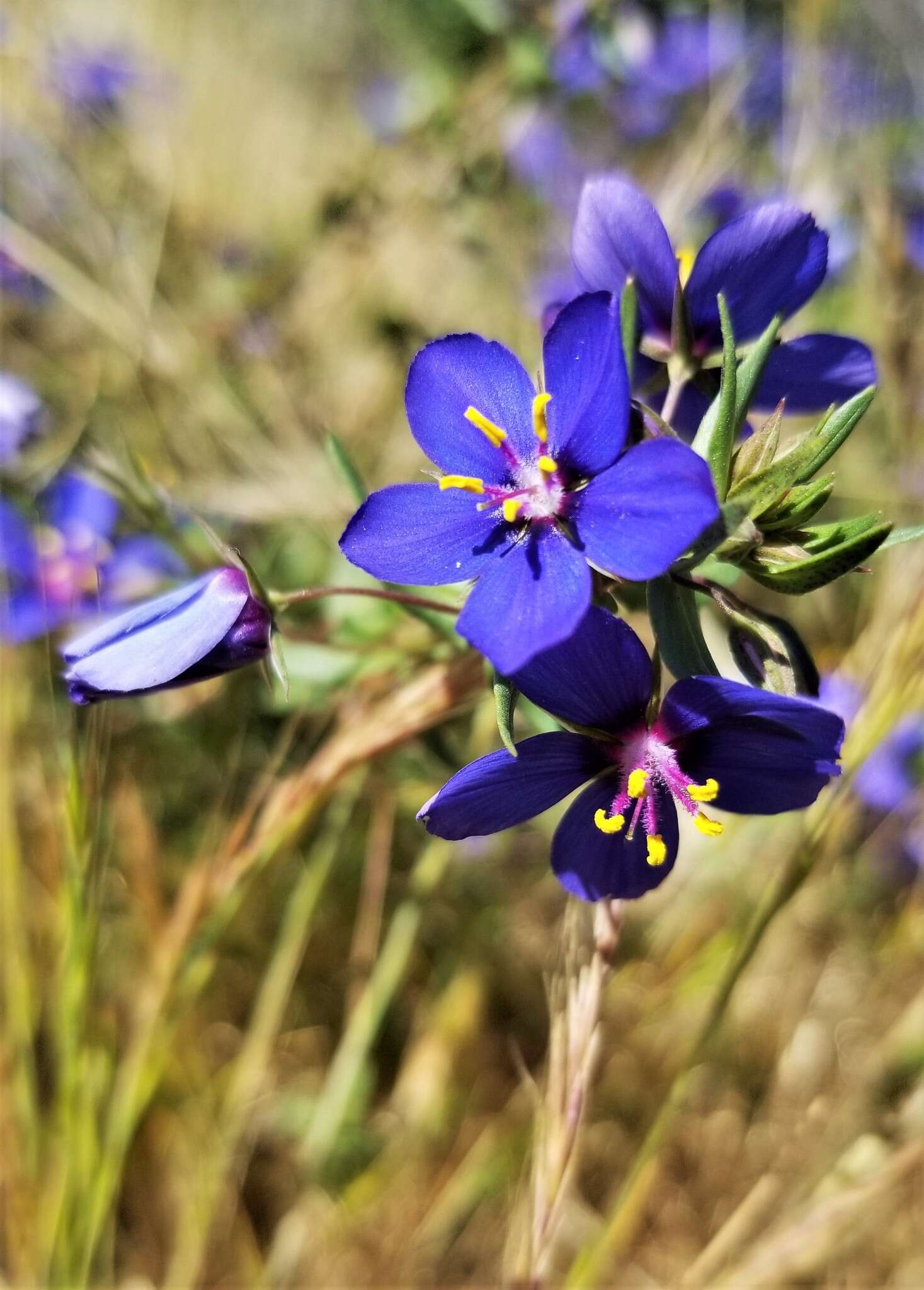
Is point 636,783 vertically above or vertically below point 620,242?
below

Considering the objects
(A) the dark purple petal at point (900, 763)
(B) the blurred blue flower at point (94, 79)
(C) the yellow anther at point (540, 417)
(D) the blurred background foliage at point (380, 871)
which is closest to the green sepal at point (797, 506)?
(C) the yellow anther at point (540, 417)

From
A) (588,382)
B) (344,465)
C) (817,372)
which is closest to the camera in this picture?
(588,382)

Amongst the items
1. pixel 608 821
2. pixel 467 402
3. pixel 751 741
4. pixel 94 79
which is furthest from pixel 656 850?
pixel 94 79

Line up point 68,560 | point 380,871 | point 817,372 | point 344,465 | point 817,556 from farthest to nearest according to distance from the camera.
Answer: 1. point 380,871
2. point 68,560
3. point 344,465
4. point 817,372
5. point 817,556

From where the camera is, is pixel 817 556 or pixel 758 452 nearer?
pixel 817 556

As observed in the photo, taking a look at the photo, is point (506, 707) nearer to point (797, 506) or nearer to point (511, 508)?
point (511, 508)

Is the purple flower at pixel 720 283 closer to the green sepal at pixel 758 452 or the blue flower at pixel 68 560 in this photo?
the green sepal at pixel 758 452

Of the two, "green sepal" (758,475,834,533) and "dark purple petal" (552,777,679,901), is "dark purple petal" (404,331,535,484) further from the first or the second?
"dark purple petal" (552,777,679,901)
